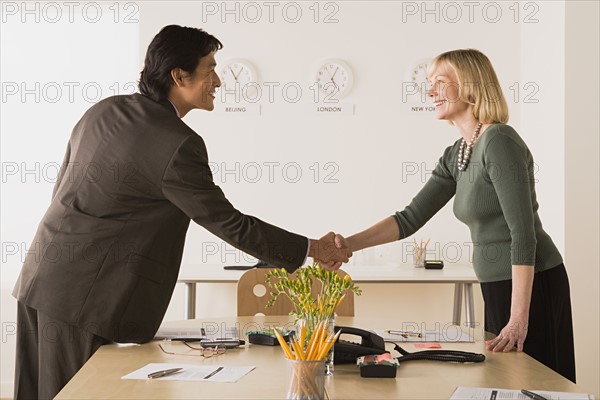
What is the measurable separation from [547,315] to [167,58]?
1454 millimetres

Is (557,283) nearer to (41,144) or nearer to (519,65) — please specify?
(519,65)

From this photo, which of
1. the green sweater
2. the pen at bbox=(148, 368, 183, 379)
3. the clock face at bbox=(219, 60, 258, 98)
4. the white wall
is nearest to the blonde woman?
the green sweater

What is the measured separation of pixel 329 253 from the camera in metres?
3.11

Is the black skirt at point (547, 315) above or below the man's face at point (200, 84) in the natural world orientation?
below

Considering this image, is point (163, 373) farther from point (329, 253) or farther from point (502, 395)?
point (329, 253)

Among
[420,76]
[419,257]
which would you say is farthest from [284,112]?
[419,257]

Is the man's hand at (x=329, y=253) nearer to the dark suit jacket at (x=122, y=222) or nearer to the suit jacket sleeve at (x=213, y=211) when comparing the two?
the suit jacket sleeve at (x=213, y=211)

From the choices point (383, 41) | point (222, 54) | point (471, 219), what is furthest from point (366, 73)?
point (471, 219)

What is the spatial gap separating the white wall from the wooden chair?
1.82 metres

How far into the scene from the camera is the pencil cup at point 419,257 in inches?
189

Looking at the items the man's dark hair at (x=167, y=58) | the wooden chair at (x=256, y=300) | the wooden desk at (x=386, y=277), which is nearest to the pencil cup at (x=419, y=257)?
the wooden desk at (x=386, y=277)

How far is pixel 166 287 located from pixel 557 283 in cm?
123

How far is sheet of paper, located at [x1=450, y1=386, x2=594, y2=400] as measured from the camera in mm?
1667

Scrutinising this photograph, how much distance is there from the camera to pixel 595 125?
170 inches
